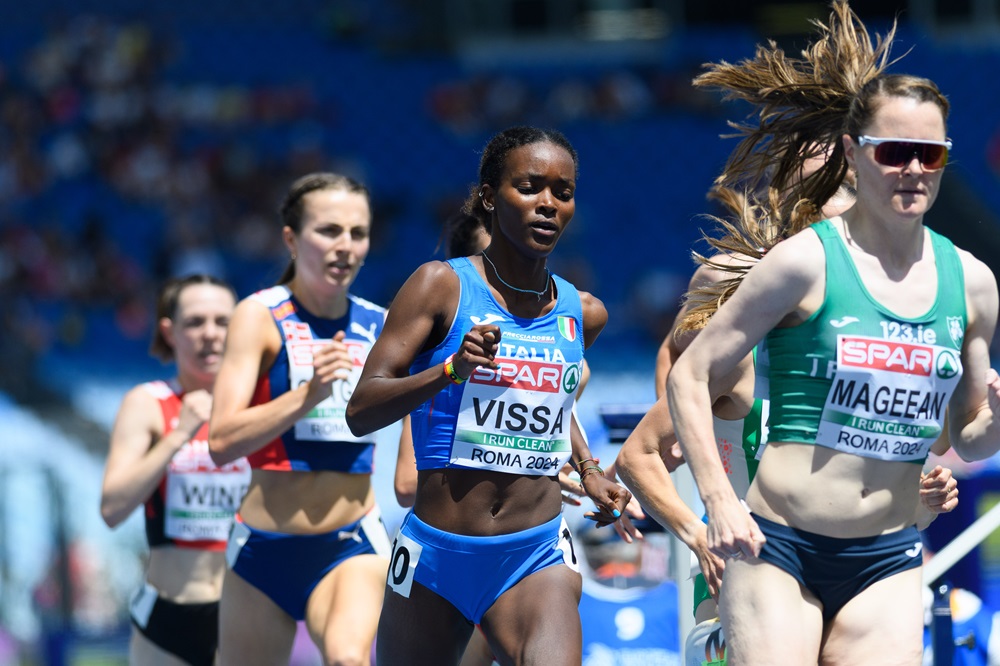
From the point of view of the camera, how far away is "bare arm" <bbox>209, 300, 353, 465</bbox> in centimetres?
444

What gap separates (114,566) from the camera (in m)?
7.86

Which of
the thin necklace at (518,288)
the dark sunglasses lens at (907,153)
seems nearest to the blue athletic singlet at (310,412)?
the thin necklace at (518,288)

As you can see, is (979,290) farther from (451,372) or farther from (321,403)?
(321,403)

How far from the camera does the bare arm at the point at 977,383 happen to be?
3.47 meters

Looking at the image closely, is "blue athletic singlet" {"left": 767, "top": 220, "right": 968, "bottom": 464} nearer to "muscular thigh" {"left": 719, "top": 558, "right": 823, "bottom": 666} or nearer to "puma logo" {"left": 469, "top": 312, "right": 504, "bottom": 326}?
"muscular thigh" {"left": 719, "top": 558, "right": 823, "bottom": 666}

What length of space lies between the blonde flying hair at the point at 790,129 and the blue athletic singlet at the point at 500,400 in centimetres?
45

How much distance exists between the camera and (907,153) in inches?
130

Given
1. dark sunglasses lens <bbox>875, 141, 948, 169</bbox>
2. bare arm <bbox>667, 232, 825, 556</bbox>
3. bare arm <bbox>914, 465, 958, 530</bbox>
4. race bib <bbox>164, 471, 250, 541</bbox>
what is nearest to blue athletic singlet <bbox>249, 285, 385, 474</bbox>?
race bib <bbox>164, 471, 250, 541</bbox>

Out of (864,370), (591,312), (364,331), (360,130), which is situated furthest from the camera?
(360,130)

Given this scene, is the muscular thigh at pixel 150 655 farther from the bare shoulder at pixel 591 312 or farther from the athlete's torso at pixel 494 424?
the bare shoulder at pixel 591 312

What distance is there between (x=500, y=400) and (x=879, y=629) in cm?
114

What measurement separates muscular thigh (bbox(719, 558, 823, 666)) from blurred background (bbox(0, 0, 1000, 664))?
1063cm

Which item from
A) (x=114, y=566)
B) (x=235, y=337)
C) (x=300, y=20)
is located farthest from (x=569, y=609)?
(x=300, y=20)

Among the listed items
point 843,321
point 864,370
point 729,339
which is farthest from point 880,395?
point 729,339
